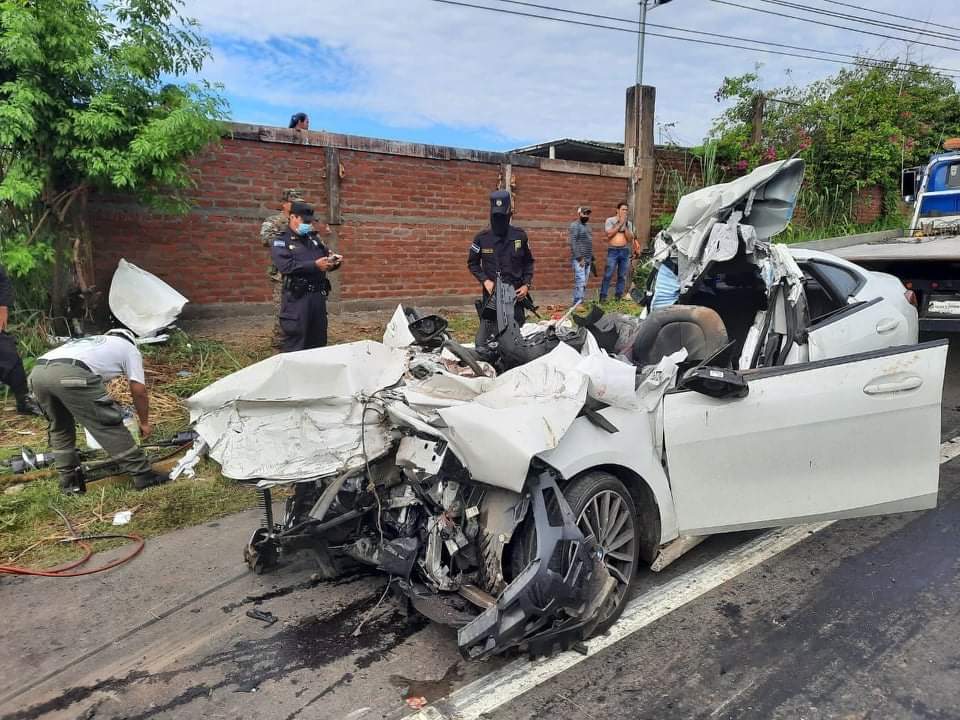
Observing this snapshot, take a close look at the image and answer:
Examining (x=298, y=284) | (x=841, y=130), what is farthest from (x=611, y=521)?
A: (x=841, y=130)

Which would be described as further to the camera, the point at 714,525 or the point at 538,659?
the point at 714,525

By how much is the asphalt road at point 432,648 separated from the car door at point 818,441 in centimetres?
40

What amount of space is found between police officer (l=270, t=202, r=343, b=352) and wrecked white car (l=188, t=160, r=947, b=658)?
2.84m

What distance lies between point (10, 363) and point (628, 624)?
209 inches

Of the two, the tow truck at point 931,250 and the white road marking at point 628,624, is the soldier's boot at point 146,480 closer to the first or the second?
the white road marking at point 628,624

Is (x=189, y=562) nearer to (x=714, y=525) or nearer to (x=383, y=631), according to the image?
(x=383, y=631)

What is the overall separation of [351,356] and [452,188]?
24.9 ft

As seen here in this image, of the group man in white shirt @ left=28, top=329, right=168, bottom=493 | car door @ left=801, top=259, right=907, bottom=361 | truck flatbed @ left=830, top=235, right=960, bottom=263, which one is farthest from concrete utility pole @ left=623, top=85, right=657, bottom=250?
man in white shirt @ left=28, top=329, right=168, bottom=493

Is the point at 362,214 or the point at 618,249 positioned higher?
the point at 362,214

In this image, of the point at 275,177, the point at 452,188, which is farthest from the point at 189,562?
the point at 452,188

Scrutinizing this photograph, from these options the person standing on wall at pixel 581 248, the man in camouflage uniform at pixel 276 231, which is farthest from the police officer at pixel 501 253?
the person standing on wall at pixel 581 248

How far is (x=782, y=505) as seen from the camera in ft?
10.5

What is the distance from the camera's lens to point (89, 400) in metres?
4.44

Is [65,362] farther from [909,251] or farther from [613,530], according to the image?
[909,251]
